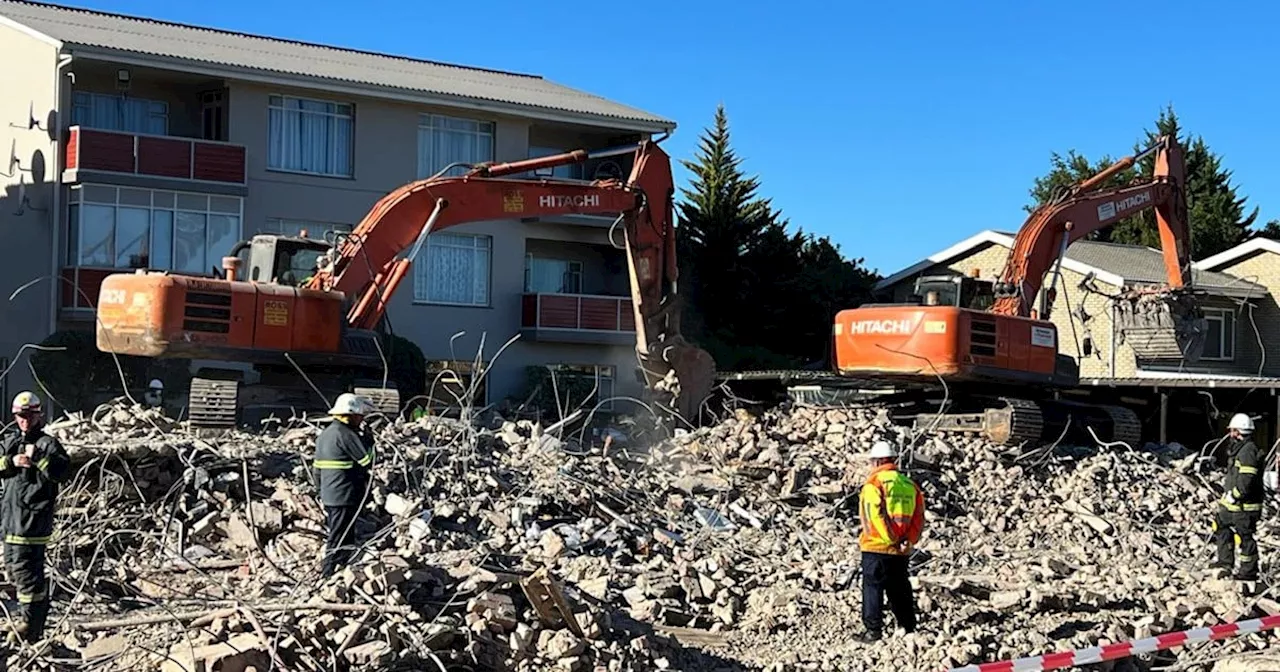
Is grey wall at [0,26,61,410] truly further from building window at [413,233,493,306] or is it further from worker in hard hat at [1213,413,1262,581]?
worker in hard hat at [1213,413,1262,581]

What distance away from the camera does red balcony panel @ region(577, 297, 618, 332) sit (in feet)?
105

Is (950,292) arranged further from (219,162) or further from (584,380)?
(219,162)

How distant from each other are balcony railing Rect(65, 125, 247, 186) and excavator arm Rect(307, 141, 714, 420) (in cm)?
929

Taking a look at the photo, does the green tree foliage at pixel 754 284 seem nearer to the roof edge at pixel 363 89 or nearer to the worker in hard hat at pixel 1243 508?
the roof edge at pixel 363 89

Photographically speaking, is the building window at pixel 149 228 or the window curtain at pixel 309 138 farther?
the window curtain at pixel 309 138

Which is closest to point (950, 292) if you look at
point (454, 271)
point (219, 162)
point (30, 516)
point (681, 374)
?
point (681, 374)

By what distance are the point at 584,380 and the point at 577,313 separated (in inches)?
58.0

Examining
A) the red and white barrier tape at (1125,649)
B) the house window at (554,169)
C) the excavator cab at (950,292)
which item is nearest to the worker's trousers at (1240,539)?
the red and white barrier tape at (1125,649)

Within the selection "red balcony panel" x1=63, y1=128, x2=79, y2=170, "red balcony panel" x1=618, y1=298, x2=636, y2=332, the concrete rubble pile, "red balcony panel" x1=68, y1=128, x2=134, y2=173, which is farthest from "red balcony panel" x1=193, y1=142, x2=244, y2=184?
the concrete rubble pile

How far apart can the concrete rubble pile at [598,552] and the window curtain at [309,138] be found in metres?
12.2

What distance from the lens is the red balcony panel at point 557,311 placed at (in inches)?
1237

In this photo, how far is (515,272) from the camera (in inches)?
1262

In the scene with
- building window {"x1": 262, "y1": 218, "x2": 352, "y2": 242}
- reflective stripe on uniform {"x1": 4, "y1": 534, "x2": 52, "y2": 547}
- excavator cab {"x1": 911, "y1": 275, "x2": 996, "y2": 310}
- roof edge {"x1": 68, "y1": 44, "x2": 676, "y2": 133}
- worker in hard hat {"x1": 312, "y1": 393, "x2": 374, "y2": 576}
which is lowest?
reflective stripe on uniform {"x1": 4, "y1": 534, "x2": 52, "y2": 547}

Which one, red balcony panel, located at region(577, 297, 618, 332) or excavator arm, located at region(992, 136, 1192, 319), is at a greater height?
excavator arm, located at region(992, 136, 1192, 319)
